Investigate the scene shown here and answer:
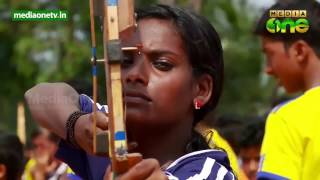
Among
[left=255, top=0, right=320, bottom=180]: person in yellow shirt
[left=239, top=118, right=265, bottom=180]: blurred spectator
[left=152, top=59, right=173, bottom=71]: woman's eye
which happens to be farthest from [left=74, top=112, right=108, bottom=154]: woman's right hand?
[left=239, top=118, right=265, bottom=180]: blurred spectator

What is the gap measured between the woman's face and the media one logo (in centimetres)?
146

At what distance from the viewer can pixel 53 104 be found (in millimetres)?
2383

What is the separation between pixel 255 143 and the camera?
20.4 feet

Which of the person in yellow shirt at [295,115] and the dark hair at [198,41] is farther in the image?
the person in yellow shirt at [295,115]

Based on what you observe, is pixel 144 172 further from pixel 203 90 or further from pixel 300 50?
pixel 300 50

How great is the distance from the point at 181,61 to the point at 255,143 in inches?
160

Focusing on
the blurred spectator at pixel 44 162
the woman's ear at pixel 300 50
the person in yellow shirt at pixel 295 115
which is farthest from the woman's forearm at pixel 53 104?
the blurred spectator at pixel 44 162

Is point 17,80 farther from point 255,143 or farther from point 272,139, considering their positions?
point 272,139

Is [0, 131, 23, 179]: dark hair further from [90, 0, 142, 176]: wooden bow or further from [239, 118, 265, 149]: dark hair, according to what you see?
[90, 0, 142, 176]: wooden bow

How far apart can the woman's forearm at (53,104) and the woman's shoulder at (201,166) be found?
35 cm

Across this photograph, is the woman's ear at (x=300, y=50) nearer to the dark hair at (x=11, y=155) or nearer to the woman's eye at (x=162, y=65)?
the woman's eye at (x=162, y=65)

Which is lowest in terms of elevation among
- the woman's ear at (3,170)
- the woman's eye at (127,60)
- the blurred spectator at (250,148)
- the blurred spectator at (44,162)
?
the blurred spectator at (44,162)

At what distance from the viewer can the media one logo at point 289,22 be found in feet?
12.0

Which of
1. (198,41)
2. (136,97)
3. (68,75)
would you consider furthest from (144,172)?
(68,75)
